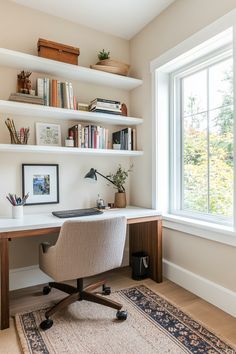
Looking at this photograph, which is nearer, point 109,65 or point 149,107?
point 109,65

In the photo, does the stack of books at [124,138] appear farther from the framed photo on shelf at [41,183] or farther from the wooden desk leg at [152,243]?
the wooden desk leg at [152,243]

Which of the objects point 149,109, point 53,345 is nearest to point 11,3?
point 149,109

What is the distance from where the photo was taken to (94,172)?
2.61 meters

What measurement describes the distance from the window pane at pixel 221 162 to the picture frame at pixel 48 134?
145 cm

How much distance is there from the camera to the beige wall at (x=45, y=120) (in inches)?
92.0

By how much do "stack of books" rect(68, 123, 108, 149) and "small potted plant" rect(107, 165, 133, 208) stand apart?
1.14 ft

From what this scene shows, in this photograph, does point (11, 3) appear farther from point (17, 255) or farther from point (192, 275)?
point (192, 275)

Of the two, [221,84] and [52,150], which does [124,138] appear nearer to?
[52,150]

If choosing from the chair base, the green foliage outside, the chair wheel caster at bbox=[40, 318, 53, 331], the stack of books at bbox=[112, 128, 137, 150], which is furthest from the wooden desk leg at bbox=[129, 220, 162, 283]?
the chair wheel caster at bbox=[40, 318, 53, 331]

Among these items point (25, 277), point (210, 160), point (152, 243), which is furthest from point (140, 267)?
point (210, 160)

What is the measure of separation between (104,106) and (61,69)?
525 mm

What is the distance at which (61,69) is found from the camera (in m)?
2.38

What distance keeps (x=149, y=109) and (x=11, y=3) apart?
163 cm

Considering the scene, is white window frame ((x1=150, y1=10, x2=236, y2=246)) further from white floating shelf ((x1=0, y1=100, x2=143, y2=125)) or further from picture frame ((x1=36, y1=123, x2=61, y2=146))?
picture frame ((x1=36, y1=123, x2=61, y2=146))
